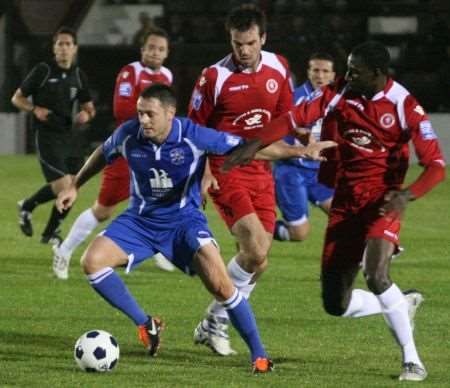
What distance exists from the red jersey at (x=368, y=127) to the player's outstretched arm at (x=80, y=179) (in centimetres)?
105

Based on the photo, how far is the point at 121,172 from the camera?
12375mm

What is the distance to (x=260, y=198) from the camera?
31.2 feet

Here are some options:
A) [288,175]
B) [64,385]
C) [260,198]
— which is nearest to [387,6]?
[288,175]

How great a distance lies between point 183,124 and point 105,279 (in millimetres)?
1019

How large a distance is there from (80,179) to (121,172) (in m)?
3.95

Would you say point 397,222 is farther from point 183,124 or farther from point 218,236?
point 218,236

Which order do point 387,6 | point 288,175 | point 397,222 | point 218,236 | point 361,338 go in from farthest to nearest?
point 387,6, point 218,236, point 288,175, point 361,338, point 397,222

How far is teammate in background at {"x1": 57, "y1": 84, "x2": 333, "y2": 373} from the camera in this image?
7973 millimetres

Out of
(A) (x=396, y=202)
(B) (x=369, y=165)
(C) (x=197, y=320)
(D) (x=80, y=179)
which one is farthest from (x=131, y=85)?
(A) (x=396, y=202)

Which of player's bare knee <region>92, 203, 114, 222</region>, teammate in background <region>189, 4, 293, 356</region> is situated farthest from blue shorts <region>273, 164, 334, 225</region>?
teammate in background <region>189, 4, 293, 356</region>

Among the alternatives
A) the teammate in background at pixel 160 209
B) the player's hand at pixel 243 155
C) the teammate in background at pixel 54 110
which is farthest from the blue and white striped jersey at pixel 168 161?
the teammate in background at pixel 54 110

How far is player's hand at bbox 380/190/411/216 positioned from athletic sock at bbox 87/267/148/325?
1.66 metres

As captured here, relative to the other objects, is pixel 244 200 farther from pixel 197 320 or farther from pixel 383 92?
pixel 383 92

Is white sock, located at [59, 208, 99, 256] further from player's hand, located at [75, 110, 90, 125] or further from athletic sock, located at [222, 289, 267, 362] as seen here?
athletic sock, located at [222, 289, 267, 362]
